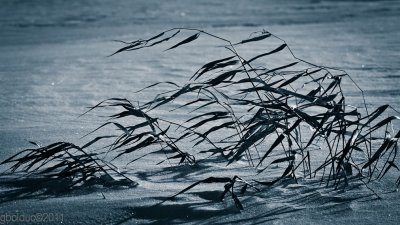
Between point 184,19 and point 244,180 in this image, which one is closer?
point 244,180

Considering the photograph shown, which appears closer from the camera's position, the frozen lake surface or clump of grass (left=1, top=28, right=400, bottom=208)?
clump of grass (left=1, top=28, right=400, bottom=208)

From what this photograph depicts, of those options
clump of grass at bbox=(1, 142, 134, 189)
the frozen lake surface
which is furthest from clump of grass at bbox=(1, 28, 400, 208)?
the frozen lake surface

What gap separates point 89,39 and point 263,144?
400 centimetres

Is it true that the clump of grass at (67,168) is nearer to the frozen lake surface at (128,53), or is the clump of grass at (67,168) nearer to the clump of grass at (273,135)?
the clump of grass at (273,135)

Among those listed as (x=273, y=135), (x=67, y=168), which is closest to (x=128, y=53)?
(x=273, y=135)

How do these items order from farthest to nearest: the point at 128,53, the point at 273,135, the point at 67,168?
the point at 128,53 < the point at 273,135 < the point at 67,168

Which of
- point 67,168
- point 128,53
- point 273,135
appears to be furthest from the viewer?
point 128,53

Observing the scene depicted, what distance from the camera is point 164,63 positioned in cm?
428

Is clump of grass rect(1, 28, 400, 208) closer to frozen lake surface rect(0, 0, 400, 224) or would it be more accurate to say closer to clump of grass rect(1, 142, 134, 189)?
clump of grass rect(1, 142, 134, 189)

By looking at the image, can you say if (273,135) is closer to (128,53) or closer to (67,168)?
(67,168)

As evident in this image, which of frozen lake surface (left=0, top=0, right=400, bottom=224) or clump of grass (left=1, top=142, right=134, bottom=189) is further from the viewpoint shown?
frozen lake surface (left=0, top=0, right=400, bottom=224)

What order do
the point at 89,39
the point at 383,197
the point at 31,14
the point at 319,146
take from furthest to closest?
the point at 31,14
the point at 89,39
the point at 319,146
the point at 383,197

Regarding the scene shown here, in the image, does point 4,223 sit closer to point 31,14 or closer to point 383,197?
point 383,197

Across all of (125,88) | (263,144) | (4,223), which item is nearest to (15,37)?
(125,88)
